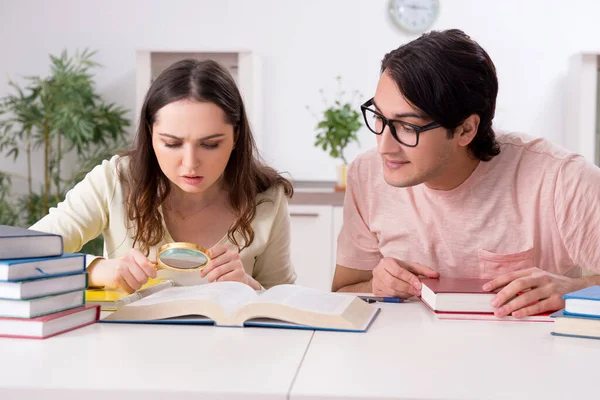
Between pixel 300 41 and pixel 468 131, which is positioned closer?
pixel 468 131

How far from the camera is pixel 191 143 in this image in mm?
2211

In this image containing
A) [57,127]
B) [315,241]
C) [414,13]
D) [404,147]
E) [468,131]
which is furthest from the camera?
[414,13]

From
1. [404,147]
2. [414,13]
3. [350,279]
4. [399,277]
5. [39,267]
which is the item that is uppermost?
[414,13]

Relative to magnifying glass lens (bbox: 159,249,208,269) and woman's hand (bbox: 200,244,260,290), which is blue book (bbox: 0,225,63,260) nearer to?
magnifying glass lens (bbox: 159,249,208,269)

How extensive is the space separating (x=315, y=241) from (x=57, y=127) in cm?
214

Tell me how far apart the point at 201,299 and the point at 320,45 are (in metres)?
4.62

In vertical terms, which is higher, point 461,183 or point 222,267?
point 461,183

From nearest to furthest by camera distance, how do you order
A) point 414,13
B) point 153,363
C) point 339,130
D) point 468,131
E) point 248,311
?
point 153,363
point 248,311
point 468,131
point 339,130
point 414,13

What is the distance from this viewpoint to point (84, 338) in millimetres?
1449

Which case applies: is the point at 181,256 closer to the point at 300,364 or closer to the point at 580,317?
the point at 300,364

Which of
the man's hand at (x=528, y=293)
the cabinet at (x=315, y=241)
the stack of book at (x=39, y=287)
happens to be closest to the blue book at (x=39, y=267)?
the stack of book at (x=39, y=287)

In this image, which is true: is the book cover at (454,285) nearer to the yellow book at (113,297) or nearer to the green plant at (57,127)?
the yellow book at (113,297)

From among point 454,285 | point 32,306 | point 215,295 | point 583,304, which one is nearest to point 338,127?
point 454,285

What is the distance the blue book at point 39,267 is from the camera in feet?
4.73
